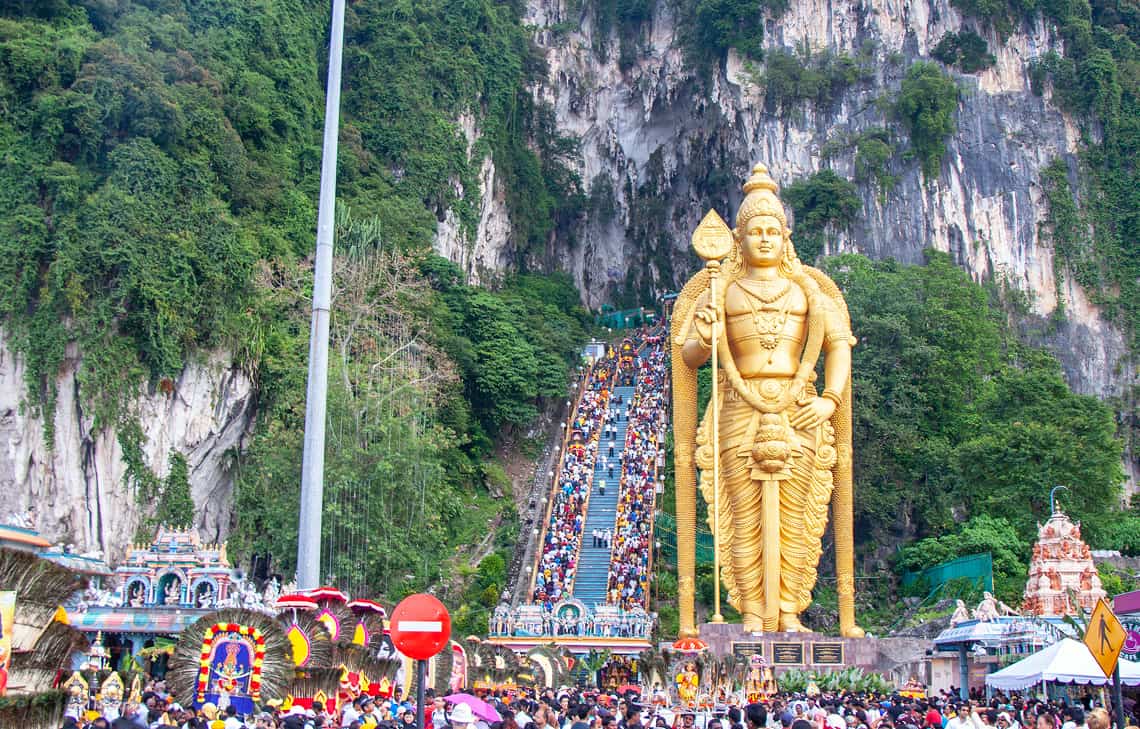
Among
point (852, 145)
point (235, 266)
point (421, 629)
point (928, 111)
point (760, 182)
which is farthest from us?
point (852, 145)

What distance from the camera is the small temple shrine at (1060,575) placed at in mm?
16375

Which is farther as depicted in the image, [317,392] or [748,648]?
[748,648]

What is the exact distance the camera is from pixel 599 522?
2367 cm

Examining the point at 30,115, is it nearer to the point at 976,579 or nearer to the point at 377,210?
the point at 377,210

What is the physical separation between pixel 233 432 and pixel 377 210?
26.4 feet

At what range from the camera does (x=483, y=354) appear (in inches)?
1155

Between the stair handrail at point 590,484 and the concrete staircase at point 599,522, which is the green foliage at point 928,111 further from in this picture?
the concrete staircase at point 599,522

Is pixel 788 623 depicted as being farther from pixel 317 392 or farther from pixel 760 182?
pixel 317 392

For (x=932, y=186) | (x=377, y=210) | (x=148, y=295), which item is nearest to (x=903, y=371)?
(x=932, y=186)

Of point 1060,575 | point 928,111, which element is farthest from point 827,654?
point 928,111

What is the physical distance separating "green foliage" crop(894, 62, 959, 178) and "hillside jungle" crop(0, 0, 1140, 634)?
0.09 metres

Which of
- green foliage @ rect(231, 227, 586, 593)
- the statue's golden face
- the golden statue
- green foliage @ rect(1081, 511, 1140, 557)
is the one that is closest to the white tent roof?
the golden statue

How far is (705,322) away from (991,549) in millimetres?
9921

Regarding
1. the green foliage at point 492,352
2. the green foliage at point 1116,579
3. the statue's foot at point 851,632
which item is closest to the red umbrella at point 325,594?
the statue's foot at point 851,632
